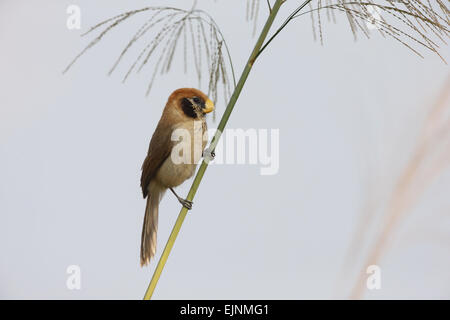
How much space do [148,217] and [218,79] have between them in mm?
954

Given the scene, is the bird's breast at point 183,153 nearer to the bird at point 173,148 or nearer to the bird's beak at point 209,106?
the bird at point 173,148

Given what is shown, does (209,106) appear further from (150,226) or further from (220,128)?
(220,128)

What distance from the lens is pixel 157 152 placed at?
93.0 inches

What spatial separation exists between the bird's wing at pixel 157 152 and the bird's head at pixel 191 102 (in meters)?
0.12

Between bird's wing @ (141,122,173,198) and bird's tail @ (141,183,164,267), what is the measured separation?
0.14 ft

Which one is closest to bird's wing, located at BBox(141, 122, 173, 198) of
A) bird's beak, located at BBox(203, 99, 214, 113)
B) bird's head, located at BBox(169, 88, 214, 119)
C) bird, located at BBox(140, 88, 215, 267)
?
bird, located at BBox(140, 88, 215, 267)

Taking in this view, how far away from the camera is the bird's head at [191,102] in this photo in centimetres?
224

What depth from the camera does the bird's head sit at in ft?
7.34

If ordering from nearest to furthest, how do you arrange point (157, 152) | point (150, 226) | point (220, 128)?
point (220, 128), point (150, 226), point (157, 152)

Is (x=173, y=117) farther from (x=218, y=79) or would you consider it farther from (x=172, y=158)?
(x=218, y=79)

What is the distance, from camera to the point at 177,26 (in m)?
1.43

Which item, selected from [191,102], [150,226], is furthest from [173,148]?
[150,226]

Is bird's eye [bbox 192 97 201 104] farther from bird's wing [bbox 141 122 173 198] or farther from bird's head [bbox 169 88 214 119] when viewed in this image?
bird's wing [bbox 141 122 173 198]

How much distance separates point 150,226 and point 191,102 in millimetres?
A: 548
